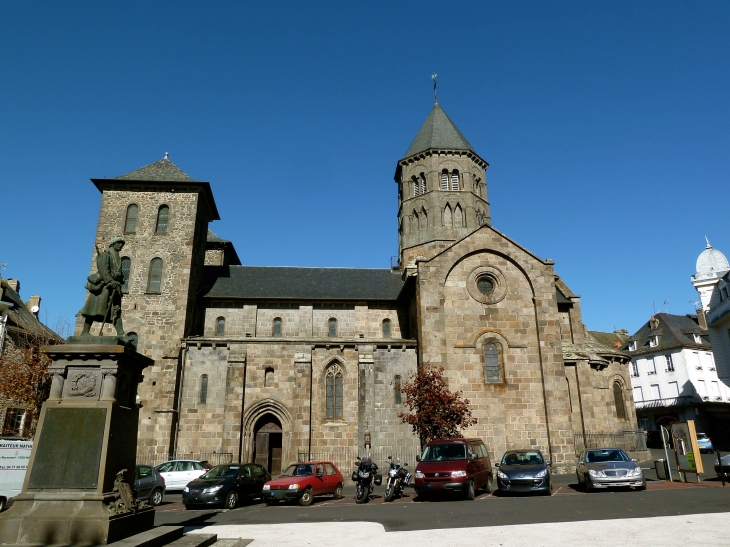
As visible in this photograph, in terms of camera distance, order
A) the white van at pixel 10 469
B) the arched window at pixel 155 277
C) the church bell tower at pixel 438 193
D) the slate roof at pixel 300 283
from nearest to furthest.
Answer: the white van at pixel 10 469, the arched window at pixel 155 277, the slate roof at pixel 300 283, the church bell tower at pixel 438 193

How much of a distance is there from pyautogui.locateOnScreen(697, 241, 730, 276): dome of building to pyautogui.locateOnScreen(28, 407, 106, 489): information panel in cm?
6712

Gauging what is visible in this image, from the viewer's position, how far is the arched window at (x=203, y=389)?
28.2 metres

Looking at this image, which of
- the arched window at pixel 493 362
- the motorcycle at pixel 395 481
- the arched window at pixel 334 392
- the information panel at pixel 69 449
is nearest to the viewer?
the information panel at pixel 69 449

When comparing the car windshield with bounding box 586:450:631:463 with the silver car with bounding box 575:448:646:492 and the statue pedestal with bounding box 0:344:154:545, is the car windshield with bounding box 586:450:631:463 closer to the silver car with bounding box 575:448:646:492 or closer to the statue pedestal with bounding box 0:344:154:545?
the silver car with bounding box 575:448:646:492

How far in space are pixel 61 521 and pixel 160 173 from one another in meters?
28.5

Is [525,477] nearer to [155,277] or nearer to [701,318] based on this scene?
[155,277]

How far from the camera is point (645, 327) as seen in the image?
5788 centimetres

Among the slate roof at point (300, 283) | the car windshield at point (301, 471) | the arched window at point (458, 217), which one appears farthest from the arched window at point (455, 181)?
the car windshield at point (301, 471)

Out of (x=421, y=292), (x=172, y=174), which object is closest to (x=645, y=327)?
(x=421, y=292)

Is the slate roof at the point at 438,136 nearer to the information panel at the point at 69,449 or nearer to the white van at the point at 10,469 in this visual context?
the white van at the point at 10,469

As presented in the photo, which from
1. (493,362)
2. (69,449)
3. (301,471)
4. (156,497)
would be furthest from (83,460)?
(493,362)

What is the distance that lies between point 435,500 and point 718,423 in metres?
44.1

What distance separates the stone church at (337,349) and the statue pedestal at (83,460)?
18105mm

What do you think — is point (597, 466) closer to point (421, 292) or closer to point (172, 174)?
point (421, 292)
